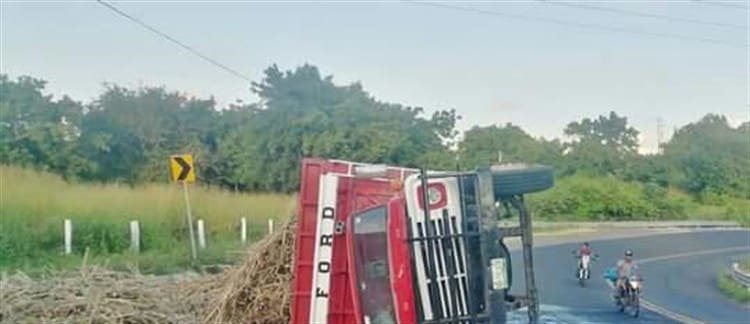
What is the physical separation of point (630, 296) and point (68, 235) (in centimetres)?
1035

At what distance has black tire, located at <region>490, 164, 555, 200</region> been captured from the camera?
551 cm

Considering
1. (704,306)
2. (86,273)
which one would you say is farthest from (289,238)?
(704,306)

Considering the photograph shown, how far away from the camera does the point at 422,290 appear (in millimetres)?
4828

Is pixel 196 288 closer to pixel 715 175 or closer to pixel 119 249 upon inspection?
pixel 119 249

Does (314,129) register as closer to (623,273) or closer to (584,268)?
(584,268)

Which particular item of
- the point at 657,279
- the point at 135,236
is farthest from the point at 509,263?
the point at 657,279

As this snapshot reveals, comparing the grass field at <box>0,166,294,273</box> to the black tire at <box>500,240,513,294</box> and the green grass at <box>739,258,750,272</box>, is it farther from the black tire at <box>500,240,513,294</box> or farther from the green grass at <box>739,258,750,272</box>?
the green grass at <box>739,258,750,272</box>

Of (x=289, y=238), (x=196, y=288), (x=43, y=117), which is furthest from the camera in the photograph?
(x=43, y=117)

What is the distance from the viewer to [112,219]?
1745 centimetres

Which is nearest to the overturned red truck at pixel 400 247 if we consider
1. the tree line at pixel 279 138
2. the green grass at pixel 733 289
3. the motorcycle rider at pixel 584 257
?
the motorcycle rider at pixel 584 257

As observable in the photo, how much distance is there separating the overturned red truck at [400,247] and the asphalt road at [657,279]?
0.72 metres

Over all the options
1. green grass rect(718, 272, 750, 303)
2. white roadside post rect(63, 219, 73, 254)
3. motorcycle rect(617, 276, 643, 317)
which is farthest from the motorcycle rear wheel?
white roadside post rect(63, 219, 73, 254)

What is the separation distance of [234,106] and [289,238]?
2377 cm

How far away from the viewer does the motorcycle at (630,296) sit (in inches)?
495
